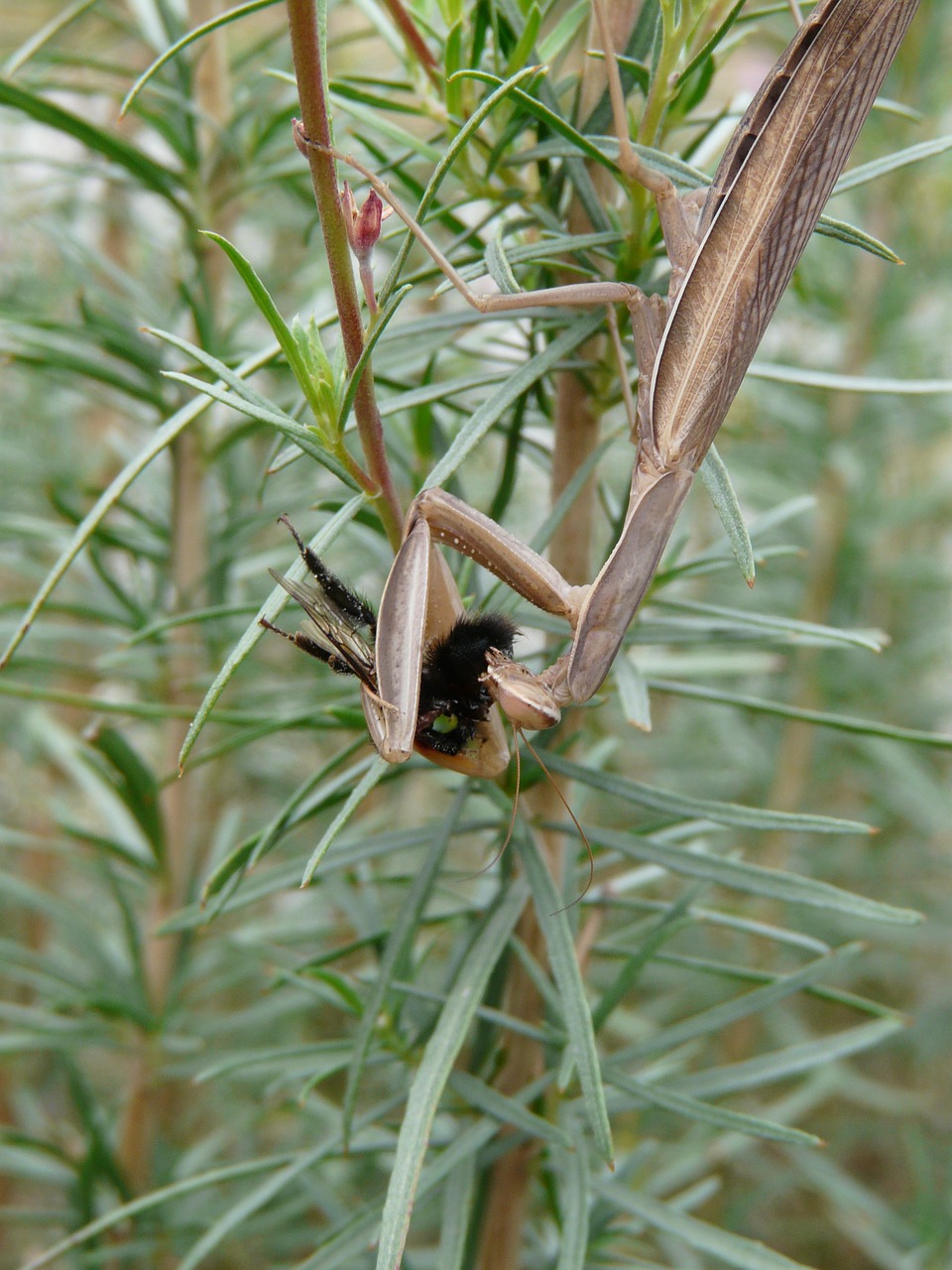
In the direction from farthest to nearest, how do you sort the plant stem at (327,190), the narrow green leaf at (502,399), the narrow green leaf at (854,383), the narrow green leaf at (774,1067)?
the narrow green leaf at (774,1067)
the narrow green leaf at (854,383)
the narrow green leaf at (502,399)
the plant stem at (327,190)

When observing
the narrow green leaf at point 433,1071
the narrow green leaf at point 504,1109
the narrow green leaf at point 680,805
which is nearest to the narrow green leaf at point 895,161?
the narrow green leaf at point 680,805

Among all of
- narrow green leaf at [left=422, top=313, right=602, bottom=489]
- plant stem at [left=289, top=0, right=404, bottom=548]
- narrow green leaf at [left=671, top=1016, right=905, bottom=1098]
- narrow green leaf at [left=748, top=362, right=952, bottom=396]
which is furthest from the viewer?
narrow green leaf at [left=671, top=1016, right=905, bottom=1098]

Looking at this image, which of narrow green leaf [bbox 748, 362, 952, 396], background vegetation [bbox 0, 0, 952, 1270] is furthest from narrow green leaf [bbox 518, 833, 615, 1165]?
narrow green leaf [bbox 748, 362, 952, 396]

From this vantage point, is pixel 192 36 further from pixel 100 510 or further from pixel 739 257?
pixel 739 257

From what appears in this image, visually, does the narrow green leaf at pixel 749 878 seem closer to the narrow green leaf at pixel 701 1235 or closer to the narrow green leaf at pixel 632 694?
the narrow green leaf at pixel 632 694

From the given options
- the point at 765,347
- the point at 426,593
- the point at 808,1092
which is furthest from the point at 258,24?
the point at 808,1092

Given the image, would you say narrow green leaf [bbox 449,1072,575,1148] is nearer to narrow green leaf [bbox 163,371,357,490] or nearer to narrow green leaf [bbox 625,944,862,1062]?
narrow green leaf [bbox 625,944,862,1062]

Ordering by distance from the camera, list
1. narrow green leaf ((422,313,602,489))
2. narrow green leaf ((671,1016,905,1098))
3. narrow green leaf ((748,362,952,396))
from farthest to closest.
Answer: narrow green leaf ((671,1016,905,1098))
narrow green leaf ((748,362,952,396))
narrow green leaf ((422,313,602,489))

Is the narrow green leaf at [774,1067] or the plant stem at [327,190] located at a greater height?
Result: the plant stem at [327,190]
